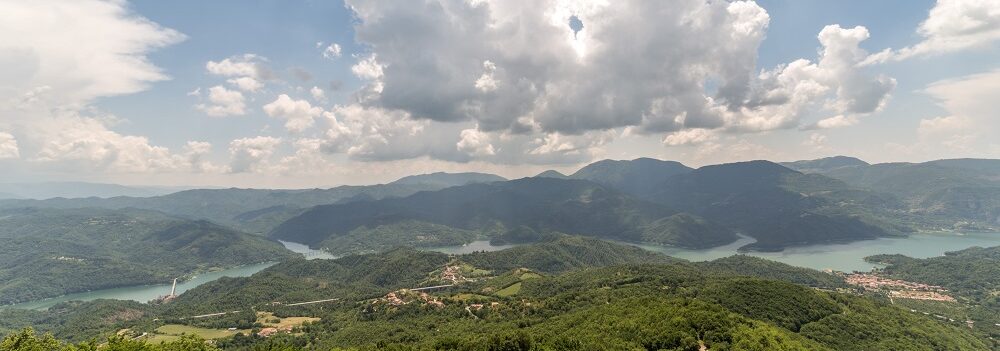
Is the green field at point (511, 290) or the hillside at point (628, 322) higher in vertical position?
the hillside at point (628, 322)

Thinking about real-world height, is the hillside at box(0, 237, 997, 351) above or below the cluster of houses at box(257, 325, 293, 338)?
above

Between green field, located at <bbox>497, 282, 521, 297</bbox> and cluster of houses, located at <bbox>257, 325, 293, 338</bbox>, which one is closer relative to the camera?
cluster of houses, located at <bbox>257, 325, 293, 338</bbox>

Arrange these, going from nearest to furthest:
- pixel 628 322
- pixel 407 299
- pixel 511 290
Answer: pixel 628 322
pixel 407 299
pixel 511 290

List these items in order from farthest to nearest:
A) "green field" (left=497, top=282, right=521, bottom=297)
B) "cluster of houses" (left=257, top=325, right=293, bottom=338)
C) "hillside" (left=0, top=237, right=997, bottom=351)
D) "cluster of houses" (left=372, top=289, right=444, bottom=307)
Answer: "green field" (left=497, top=282, right=521, bottom=297), "cluster of houses" (left=372, top=289, right=444, bottom=307), "cluster of houses" (left=257, top=325, right=293, bottom=338), "hillside" (left=0, top=237, right=997, bottom=351)

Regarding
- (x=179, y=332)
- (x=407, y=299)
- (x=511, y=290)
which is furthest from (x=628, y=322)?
(x=179, y=332)

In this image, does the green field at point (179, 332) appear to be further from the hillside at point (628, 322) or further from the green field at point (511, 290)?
the green field at point (511, 290)

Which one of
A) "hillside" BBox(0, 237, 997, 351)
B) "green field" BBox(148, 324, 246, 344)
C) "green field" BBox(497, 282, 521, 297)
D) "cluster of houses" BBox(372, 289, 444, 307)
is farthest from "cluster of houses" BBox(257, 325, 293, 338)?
"green field" BBox(497, 282, 521, 297)

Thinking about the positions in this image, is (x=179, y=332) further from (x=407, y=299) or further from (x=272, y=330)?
(x=407, y=299)

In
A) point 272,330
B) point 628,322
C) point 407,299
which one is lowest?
point 272,330

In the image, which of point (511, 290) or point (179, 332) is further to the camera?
point (511, 290)

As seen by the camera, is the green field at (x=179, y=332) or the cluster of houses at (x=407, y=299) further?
the cluster of houses at (x=407, y=299)

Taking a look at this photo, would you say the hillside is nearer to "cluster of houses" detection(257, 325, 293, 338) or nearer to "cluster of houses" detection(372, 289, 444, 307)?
A: "cluster of houses" detection(372, 289, 444, 307)

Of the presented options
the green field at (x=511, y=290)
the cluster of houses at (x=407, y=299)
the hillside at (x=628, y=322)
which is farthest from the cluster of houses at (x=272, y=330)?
the green field at (x=511, y=290)

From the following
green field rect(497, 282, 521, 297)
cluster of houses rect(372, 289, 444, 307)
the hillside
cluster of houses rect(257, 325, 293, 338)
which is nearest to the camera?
the hillside
